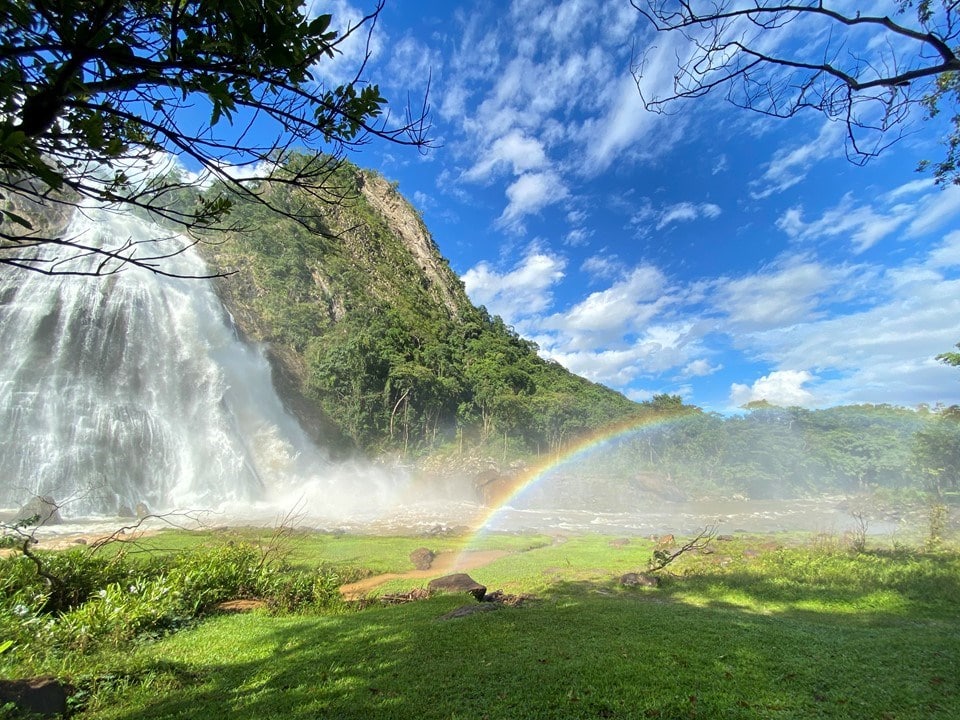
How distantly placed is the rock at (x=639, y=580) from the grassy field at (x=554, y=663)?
154 cm

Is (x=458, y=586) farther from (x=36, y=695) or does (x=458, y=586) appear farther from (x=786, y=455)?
(x=786, y=455)

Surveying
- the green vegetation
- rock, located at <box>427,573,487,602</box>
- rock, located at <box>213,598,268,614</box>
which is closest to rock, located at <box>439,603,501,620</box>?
rock, located at <box>427,573,487,602</box>

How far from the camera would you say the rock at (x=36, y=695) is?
3.66 meters

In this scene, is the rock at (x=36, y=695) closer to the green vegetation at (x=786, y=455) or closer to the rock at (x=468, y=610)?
the rock at (x=468, y=610)

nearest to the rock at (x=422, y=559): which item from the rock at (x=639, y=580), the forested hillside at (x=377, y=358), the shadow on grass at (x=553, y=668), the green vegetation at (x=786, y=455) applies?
the rock at (x=639, y=580)

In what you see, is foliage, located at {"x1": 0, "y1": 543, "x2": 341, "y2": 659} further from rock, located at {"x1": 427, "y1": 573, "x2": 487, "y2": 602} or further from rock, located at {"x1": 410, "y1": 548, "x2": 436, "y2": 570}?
rock, located at {"x1": 410, "y1": 548, "x2": 436, "y2": 570}

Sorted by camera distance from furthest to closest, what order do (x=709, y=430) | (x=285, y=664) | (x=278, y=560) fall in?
(x=709, y=430), (x=278, y=560), (x=285, y=664)

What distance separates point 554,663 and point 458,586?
16.5 ft

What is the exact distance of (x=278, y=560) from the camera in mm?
10961

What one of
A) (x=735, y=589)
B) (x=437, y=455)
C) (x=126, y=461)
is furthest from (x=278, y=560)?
(x=437, y=455)

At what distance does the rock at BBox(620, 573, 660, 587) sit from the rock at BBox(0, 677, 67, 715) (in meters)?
9.49

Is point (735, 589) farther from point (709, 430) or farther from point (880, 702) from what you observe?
point (709, 430)

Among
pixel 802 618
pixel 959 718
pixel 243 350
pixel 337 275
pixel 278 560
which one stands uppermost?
pixel 337 275

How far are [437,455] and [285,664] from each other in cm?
4632
